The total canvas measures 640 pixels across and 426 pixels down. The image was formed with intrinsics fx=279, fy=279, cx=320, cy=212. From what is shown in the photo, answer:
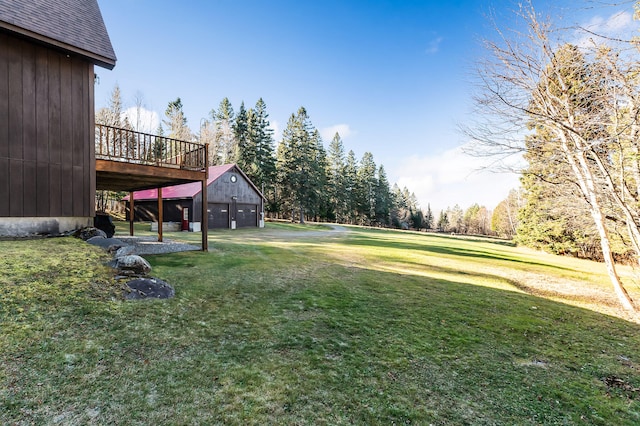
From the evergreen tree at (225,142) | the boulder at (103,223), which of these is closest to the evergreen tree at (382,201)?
the evergreen tree at (225,142)

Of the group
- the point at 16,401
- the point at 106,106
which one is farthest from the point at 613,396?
the point at 106,106

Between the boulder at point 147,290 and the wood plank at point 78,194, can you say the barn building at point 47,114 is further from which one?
the boulder at point 147,290

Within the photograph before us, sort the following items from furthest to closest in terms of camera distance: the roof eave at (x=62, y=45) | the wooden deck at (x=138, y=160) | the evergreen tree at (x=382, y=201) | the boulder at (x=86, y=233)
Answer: the evergreen tree at (x=382, y=201)
the wooden deck at (x=138, y=160)
the boulder at (x=86, y=233)
the roof eave at (x=62, y=45)

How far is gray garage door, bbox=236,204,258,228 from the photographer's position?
2325cm

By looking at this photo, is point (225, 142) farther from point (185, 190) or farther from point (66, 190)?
point (66, 190)

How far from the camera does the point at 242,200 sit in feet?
76.4

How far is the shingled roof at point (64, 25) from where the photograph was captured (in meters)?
5.78

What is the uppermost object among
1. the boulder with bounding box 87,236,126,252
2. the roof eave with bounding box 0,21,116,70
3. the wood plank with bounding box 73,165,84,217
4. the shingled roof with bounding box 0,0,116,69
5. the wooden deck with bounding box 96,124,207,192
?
the shingled roof with bounding box 0,0,116,69

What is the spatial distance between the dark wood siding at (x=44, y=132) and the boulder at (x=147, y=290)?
401 cm

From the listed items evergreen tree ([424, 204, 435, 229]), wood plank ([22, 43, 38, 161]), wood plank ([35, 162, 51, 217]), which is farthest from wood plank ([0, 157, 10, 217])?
evergreen tree ([424, 204, 435, 229])

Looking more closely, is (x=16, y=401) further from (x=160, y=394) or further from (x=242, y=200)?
(x=242, y=200)

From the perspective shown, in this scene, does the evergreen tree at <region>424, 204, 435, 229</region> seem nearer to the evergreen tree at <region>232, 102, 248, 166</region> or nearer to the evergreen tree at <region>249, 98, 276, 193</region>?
the evergreen tree at <region>249, 98, 276, 193</region>

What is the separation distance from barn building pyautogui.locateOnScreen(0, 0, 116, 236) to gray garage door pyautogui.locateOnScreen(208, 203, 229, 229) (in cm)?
1402

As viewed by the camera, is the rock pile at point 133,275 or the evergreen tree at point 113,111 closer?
the rock pile at point 133,275
